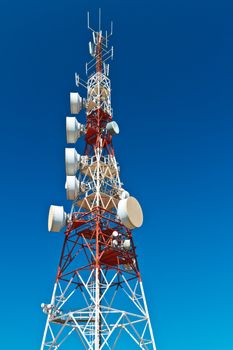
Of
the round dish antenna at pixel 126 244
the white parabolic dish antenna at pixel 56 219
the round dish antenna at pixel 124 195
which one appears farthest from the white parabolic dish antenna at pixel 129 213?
the white parabolic dish antenna at pixel 56 219

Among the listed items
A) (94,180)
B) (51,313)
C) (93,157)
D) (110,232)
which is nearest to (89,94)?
(93,157)

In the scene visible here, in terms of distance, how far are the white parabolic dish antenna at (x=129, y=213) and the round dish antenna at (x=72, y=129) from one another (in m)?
9.80

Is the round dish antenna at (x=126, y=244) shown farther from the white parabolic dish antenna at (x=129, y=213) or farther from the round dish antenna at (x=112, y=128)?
the round dish antenna at (x=112, y=128)

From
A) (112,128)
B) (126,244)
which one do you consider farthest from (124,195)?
(112,128)

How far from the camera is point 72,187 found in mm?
39500

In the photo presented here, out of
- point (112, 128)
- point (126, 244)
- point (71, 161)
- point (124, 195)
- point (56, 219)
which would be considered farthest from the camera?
point (112, 128)

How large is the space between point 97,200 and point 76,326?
10.6 meters

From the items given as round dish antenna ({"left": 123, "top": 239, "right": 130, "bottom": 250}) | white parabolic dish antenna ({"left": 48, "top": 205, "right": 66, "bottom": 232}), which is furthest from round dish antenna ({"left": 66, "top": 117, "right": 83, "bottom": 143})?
round dish antenna ({"left": 123, "top": 239, "right": 130, "bottom": 250})

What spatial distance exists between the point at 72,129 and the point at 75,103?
12.3 ft

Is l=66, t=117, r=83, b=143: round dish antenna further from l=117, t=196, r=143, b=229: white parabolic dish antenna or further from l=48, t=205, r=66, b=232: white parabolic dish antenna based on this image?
l=117, t=196, r=143, b=229: white parabolic dish antenna

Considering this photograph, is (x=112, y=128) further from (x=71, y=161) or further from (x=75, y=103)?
(x=71, y=161)

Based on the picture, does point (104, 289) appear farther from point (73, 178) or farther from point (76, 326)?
point (73, 178)

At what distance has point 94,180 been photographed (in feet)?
135

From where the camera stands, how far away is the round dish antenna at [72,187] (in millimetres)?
39500
